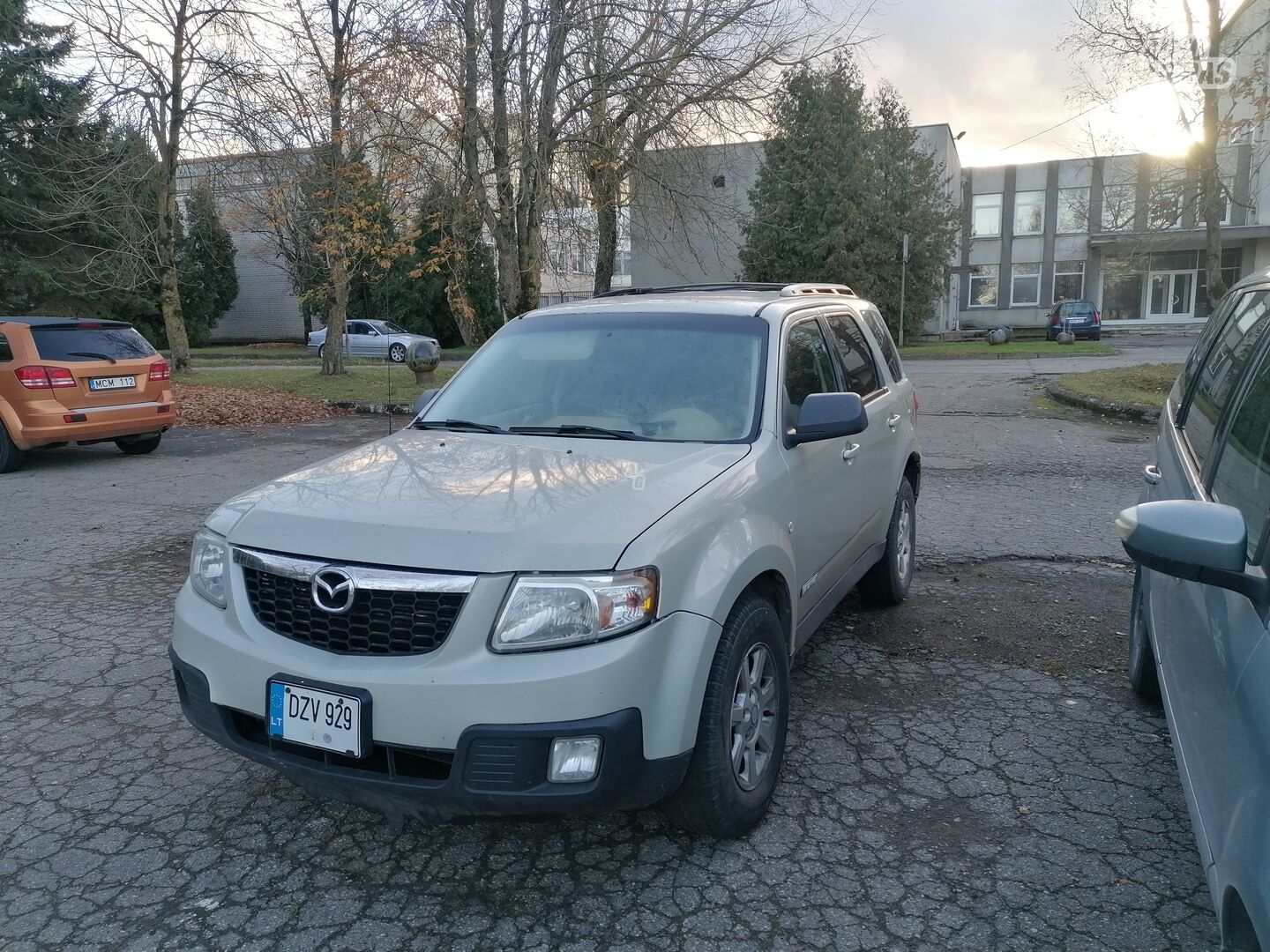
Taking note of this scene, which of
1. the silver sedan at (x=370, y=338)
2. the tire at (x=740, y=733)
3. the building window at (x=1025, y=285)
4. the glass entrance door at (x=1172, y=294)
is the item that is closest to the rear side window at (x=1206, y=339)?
the tire at (x=740, y=733)

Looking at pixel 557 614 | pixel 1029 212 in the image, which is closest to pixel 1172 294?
pixel 1029 212

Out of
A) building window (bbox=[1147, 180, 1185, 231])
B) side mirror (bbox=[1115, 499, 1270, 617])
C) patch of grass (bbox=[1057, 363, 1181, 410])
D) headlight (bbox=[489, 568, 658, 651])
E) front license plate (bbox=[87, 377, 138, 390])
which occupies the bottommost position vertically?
patch of grass (bbox=[1057, 363, 1181, 410])

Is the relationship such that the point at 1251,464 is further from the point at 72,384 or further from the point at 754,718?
the point at 72,384

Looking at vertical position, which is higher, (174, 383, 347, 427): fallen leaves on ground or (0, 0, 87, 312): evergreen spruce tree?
(0, 0, 87, 312): evergreen spruce tree

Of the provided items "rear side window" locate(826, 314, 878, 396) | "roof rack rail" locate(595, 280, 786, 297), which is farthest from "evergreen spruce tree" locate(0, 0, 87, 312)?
"rear side window" locate(826, 314, 878, 396)

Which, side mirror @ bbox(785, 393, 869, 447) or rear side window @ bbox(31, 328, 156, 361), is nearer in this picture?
side mirror @ bbox(785, 393, 869, 447)

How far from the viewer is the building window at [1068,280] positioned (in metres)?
46.7

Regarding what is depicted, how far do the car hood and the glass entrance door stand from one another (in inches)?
1949

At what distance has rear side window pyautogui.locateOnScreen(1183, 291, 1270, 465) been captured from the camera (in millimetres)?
3133

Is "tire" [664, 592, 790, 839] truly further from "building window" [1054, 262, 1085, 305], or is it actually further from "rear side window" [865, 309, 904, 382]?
"building window" [1054, 262, 1085, 305]

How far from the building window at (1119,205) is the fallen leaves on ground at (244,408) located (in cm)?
1715

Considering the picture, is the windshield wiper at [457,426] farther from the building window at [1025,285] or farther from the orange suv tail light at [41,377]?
the building window at [1025,285]

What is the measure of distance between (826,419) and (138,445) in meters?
10.6

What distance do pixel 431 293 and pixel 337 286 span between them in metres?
19.4
